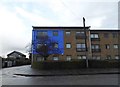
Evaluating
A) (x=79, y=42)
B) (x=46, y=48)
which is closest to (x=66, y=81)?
(x=46, y=48)

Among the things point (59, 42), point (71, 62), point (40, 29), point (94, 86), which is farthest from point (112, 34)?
point (94, 86)

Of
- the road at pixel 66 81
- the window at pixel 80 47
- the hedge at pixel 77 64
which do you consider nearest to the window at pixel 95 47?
the window at pixel 80 47

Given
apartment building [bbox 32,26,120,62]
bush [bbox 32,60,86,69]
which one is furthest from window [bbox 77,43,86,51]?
bush [bbox 32,60,86,69]

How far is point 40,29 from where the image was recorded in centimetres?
5172

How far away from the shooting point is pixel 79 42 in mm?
52406

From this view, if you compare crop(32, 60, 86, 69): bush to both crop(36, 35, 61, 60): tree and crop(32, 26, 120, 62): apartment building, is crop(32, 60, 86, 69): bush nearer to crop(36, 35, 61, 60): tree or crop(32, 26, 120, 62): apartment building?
crop(36, 35, 61, 60): tree

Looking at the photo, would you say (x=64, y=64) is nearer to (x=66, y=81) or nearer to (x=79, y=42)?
(x=66, y=81)

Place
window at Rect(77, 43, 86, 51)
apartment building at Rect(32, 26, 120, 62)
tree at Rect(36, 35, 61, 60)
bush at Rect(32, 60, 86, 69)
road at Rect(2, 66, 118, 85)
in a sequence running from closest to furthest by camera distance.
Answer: road at Rect(2, 66, 118, 85) → bush at Rect(32, 60, 86, 69) → tree at Rect(36, 35, 61, 60) → apartment building at Rect(32, 26, 120, 62) → window at Rect(77, 43, 86, 51)

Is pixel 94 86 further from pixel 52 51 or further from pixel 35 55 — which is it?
pixel 35 55

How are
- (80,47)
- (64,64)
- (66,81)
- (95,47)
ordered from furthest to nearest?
(95,47), (80,47), (64,64), (66,81)

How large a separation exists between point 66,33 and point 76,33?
2.50 metres

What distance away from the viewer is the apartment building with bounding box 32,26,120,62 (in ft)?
169

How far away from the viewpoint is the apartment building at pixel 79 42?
51469 millimetres

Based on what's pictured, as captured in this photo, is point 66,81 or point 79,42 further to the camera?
point 79,42
